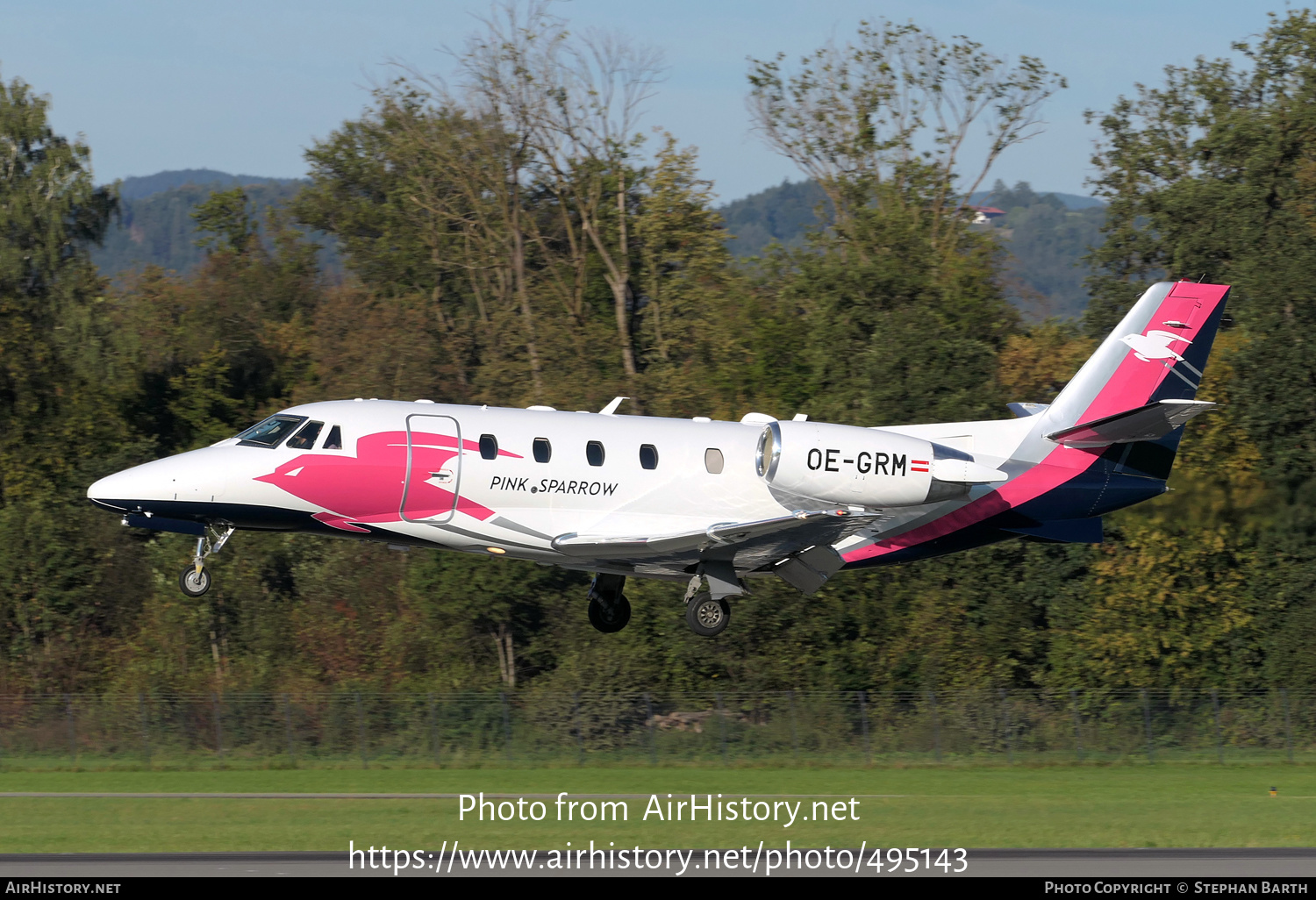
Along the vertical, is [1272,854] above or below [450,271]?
below

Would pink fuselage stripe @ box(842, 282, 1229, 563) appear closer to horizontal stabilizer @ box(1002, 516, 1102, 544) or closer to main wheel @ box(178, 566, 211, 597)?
horizontal stabilizer @ box(1002, 516, 1102, 544)

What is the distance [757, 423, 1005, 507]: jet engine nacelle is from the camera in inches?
904

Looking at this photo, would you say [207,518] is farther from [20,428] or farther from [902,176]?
[902,176]

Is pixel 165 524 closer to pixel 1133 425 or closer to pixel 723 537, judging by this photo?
pixel 723 537

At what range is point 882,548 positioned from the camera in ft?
84.2

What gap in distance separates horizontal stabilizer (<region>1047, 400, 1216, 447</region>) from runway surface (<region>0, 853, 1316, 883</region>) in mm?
6367

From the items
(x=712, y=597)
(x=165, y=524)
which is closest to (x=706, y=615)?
(x=712, y=597)

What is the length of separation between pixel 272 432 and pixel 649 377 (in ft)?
84.7

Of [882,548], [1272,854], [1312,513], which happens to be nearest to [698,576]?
[882,548]

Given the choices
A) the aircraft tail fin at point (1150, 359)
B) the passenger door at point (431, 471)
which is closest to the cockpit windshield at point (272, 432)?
the passenger door at point (431, 471)

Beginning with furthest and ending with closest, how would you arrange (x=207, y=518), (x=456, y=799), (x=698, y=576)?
(x=456, y=799), (x=698, y=576), (x=207, y=518)

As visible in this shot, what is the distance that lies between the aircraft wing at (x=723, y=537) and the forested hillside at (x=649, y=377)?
386 inches
